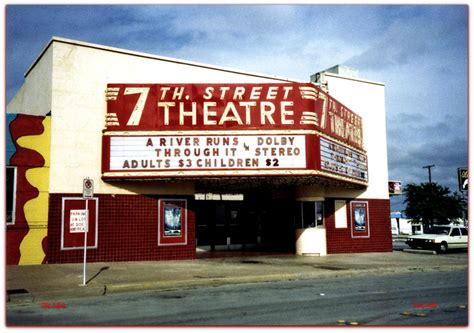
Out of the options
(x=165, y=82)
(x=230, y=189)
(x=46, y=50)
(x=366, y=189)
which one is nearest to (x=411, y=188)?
(x=366, y=189)

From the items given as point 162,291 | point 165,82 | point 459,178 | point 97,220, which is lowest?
point 162,291

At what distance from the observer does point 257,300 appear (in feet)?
33.6

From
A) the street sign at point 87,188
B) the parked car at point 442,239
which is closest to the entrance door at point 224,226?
the parked car at point 442,239

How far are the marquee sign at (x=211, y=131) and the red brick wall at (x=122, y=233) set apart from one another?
4.25ft

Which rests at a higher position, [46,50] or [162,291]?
[46,50]

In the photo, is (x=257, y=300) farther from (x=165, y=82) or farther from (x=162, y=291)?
(x=165, y=82)

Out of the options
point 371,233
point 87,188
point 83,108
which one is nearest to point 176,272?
point 87,188

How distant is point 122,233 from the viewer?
17594 mm

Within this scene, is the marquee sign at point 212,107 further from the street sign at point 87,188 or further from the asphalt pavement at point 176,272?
the street sign at point 87,188

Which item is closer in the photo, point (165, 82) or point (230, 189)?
point (165, 82)

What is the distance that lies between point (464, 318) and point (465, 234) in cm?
2137

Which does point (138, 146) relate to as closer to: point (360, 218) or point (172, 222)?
point (172, 222)

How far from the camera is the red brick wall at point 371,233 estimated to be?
2300cm

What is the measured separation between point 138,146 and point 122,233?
322cm
